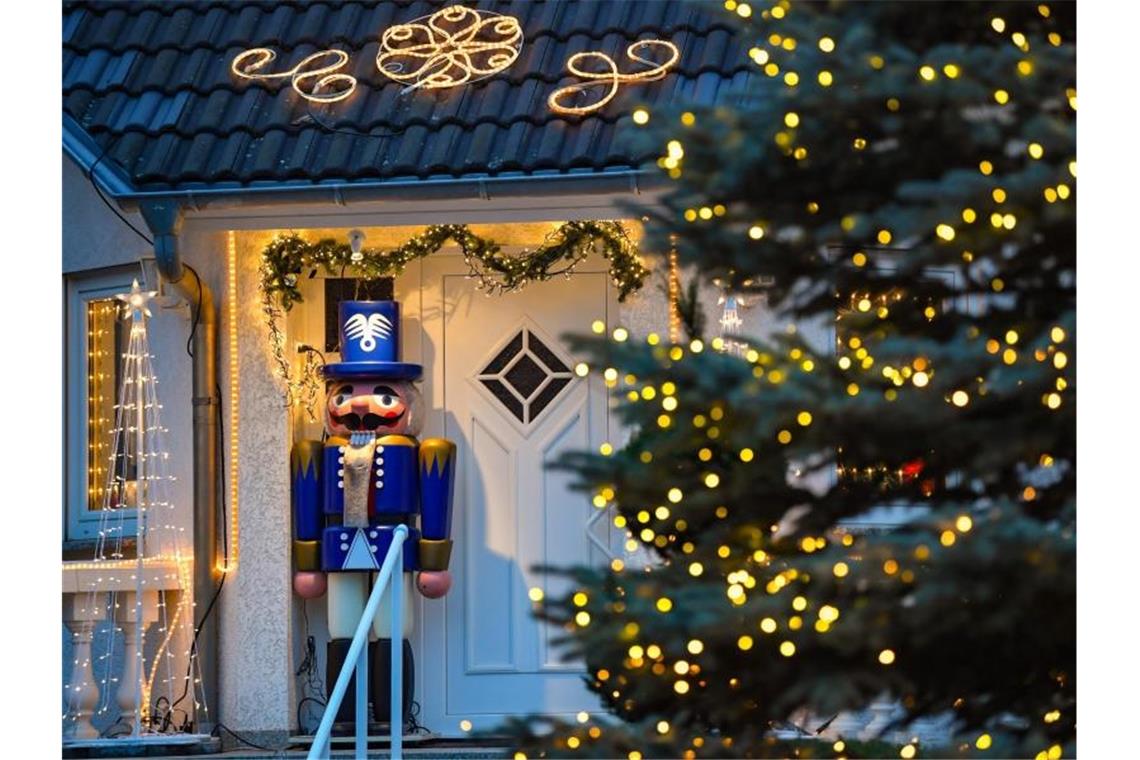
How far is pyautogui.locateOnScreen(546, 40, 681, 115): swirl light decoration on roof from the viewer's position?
9.40 m

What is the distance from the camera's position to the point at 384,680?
986 cm

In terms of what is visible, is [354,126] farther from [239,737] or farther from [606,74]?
[239,737]

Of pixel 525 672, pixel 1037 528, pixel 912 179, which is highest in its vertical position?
pixel 912 179

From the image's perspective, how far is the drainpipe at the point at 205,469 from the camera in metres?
9.94

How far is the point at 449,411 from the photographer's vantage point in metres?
10.4

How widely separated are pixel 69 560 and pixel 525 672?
7.71 feet

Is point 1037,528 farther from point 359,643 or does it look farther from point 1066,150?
point 359,643

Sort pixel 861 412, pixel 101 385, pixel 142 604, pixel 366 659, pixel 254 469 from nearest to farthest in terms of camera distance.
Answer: pixel 861 412, pixel 366 659, pixel 142 604, pixel 254 469, pixel 101 385

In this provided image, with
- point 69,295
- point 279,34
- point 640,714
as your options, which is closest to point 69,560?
point 69,295

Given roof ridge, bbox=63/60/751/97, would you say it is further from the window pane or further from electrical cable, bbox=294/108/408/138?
the window pane

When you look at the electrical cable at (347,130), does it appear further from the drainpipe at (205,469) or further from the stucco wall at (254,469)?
the drainpipe at (205,469)

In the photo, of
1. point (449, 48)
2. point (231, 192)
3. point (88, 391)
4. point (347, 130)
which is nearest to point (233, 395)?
point (88, 391)

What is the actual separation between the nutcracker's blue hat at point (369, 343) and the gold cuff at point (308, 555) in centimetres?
78

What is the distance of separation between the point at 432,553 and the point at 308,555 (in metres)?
0.58
